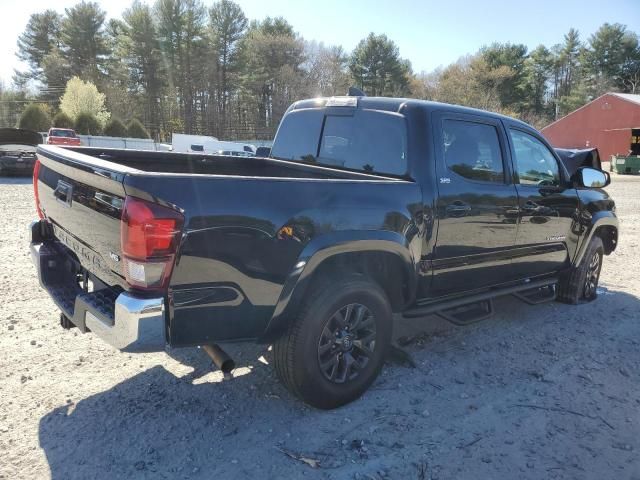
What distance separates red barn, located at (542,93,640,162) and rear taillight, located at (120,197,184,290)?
48.9 m

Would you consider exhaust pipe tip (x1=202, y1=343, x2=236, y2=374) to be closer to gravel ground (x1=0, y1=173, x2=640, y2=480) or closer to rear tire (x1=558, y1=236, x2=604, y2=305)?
gravel ground (x1=0, y1=173, x2=640, y2=480)

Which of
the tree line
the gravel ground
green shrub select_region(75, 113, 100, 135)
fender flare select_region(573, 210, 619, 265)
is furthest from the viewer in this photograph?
the tree line

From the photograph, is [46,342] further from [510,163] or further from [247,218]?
[510,163]

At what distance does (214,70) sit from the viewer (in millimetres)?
49219

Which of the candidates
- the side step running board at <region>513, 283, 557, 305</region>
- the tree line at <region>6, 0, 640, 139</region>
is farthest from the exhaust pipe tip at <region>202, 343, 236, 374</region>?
the tree line at <region>6, 0, 640, 139</region>

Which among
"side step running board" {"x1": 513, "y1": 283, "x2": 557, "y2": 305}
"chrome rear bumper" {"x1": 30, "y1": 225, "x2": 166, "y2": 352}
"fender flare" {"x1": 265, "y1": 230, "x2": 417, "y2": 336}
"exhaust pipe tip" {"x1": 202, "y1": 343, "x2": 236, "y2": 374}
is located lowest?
"side step running board" {"x1": 513, "y1": 283, "x2": 557, "y2": 305}

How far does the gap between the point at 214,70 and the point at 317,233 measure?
165ft

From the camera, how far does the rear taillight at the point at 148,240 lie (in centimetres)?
242

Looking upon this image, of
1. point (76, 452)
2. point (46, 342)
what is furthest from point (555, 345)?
point (46, 342)

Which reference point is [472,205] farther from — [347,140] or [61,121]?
[61,121]

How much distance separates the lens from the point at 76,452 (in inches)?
108

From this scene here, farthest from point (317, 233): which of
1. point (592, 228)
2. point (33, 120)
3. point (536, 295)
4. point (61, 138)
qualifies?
point (33, 120)

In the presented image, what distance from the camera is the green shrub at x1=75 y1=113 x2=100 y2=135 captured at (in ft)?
108

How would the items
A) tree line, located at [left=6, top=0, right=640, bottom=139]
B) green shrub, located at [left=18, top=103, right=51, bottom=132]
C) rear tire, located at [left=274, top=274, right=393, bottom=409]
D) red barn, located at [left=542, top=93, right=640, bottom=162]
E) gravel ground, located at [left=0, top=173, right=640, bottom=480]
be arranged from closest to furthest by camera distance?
gravel ground, located at [left=0, top=173, right=640, bottom=480] < rear tire, located at [left=274, top=274, right=393, bottom=409] < green shrub, located at [left=18, top=103, right=51, bottom=132] < red barn, located at [left=542, top=93, right=640, bottom=162] < tree line, located at [left=6, top=0, right=640, bottom=139]
